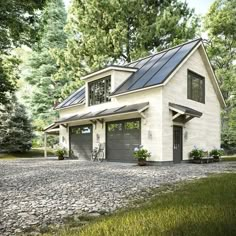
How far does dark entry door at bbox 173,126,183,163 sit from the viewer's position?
14875mm

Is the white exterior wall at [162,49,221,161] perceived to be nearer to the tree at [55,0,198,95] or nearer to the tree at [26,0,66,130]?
the tree at [55,0,198,95]

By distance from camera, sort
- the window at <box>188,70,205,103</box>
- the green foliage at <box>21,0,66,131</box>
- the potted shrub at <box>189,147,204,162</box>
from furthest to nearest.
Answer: the green foliage at <box>21,0,66,131</box> < the window at <box>188,70,205,103</box> < the potted shrub at <box>189,147,204,162</box>

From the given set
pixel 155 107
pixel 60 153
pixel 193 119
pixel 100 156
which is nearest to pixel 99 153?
pixel 100 156

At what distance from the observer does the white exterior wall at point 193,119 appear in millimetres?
14227

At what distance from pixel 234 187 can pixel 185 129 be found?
9294mm

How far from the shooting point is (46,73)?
34.2 metres

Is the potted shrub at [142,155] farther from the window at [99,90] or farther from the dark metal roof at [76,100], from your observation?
the dark metal roof at [76,100]

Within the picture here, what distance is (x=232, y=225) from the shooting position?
3279 millimetres

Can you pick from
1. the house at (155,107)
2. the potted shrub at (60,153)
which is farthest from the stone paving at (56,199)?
the potted shrub at (60,153)

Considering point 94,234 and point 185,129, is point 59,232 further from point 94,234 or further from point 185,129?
point 185,129

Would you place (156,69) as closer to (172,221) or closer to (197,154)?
(197,154)

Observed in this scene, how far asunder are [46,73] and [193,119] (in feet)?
75.7

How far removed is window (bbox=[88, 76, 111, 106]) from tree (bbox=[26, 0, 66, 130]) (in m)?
14.7

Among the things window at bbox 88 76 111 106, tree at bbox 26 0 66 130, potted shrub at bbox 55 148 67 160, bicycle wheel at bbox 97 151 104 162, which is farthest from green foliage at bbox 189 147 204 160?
tree at bbox 26 0 66 130
